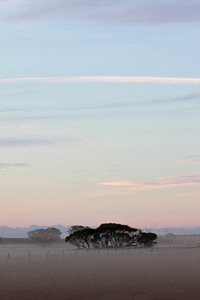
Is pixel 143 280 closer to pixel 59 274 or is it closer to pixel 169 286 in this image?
pixel 169 286

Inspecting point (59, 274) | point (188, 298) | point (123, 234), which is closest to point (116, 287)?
point (188, 298)

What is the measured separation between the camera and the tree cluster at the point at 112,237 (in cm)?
16150

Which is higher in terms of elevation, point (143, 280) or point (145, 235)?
point (145, 235)

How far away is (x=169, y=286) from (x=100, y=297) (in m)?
11.1

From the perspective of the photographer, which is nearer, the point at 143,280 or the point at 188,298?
the point at 188,298

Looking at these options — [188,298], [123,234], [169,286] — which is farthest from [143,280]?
[123,234]

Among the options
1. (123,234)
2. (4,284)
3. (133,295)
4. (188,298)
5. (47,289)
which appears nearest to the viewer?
(188,298)

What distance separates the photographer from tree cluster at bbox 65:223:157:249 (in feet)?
530

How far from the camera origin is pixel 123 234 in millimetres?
162125

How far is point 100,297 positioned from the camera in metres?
47.7

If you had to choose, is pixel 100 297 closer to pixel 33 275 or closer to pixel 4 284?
pixel 4 284

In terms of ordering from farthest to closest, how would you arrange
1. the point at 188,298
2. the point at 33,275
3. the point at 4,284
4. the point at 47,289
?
the point at 33,275 → the point at 4,284 → the point at 47,289 → the point at 188,298

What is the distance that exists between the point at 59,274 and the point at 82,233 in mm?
92343

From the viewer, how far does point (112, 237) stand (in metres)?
163
